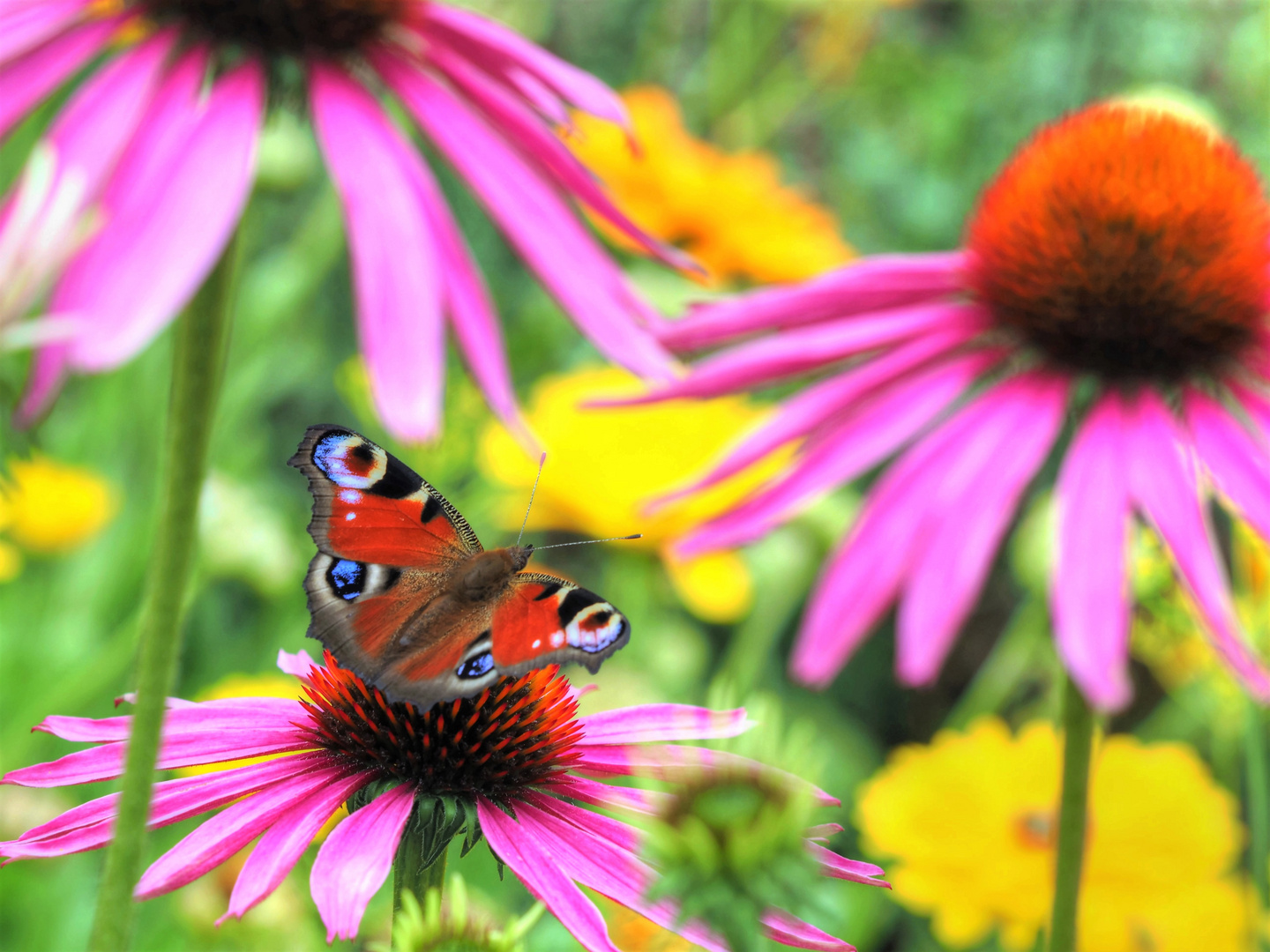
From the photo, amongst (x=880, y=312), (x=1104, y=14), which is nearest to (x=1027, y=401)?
(x=880, y=312)

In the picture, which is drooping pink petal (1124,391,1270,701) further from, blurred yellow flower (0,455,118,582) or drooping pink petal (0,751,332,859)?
blurred yellow flower (0,455,118,582)

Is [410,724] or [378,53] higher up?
[378,53]

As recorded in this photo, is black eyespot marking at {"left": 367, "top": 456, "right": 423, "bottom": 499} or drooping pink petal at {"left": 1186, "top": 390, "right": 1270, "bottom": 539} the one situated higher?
drooping pink petal at {"left": 1186, "top": 390, "right": 1270, "bottom": 539}

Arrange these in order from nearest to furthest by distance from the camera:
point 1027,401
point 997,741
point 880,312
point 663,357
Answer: point 663,357
point 1027,401
point 880,312
point 997,741

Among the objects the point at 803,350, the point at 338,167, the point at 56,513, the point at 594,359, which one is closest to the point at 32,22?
the point at 338,167

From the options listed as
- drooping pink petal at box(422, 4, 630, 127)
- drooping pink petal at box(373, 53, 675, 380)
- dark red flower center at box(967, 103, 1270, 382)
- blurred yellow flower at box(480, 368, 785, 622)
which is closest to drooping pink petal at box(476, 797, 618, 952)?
drooping pink petal at box(373, 53, 675, 380)

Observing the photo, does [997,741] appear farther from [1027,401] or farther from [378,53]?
[378,53]

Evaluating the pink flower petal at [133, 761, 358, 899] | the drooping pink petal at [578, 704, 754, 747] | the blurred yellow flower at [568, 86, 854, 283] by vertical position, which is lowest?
the pink flower petal at [133, 761, 358, 899]

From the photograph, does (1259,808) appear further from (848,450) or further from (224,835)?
(224,835)
